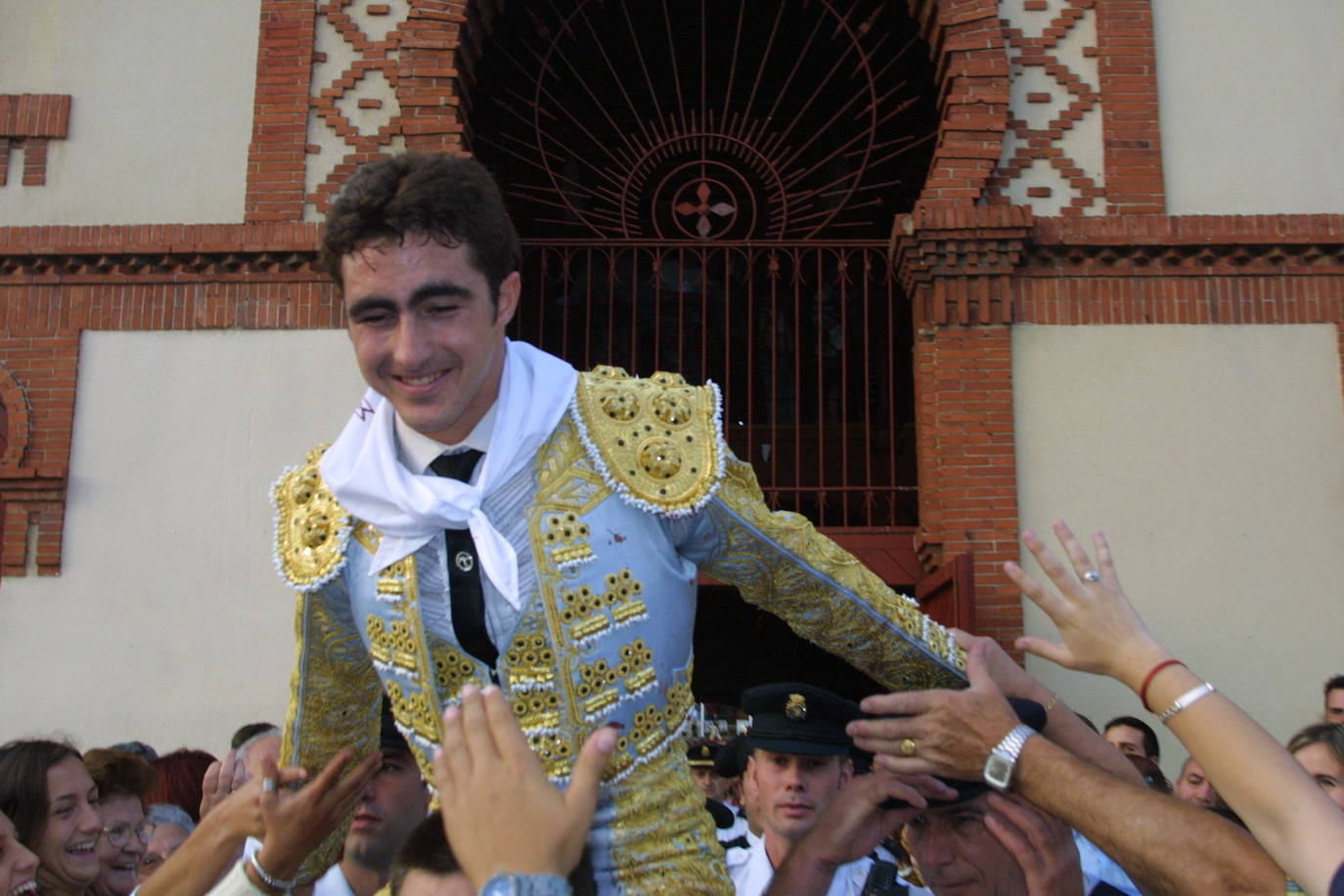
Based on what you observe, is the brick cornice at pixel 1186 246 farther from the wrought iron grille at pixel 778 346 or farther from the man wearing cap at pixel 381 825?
the man wearing cap at pixel 381 825

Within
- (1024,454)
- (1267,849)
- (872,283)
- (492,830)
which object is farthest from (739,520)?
(872,283)

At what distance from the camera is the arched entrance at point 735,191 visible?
8.87 metres

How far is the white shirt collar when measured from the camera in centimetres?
244

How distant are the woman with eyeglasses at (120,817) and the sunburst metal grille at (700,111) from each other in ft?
16.4

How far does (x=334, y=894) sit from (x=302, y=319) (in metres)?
4.89

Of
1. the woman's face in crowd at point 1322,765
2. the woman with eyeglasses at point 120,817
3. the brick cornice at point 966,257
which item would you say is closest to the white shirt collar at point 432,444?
the woman with eyeglasses at point 120,817

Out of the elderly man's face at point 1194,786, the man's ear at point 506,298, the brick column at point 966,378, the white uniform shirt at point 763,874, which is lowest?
the white uniform shirt at point 763,874

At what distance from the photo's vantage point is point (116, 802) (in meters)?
4.30

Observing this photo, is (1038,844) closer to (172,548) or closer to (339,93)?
(172,548)

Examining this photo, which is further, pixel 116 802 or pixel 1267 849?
pixel 116 802

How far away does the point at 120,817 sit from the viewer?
14.0 ft

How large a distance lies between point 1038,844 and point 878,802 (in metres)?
0.30

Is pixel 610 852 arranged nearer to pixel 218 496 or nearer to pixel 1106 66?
pixel 218 496

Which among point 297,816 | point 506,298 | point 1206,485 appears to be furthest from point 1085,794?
point 1206,485
